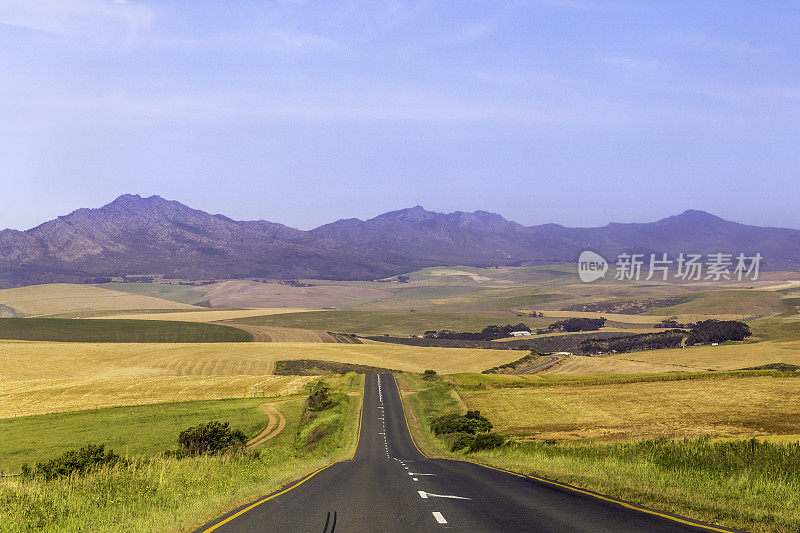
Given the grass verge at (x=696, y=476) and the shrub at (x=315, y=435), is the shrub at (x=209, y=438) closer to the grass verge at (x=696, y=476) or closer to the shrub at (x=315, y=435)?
the shrub at (x=315, y=435)

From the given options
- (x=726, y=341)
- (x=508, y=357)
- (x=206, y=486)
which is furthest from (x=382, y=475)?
(x=726, y=341)

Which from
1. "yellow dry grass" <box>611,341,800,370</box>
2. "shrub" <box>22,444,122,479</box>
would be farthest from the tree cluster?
"shrub" <box>22,444,122,479</box>

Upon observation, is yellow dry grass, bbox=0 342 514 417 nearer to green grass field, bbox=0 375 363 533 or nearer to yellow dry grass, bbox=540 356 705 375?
yellow dry grass, bbox=540 356 705 375

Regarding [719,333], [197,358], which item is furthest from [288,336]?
[719,333]

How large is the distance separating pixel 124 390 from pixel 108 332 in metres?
95.6

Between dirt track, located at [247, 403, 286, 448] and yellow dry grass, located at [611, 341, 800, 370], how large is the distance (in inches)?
3125

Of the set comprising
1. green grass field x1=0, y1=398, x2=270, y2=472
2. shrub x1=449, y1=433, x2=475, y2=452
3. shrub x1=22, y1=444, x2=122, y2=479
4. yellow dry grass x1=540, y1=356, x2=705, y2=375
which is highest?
shrub x1=22, y1=444, x2=122, y2=479

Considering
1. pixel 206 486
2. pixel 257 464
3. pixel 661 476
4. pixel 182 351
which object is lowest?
pixel 182 351

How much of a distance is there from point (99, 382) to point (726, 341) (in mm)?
144369

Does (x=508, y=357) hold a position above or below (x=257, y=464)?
below

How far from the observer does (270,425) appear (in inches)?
2790

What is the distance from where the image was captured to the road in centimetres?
1325

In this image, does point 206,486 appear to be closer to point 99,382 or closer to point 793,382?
point 793,382

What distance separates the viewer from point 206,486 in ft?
67.9
